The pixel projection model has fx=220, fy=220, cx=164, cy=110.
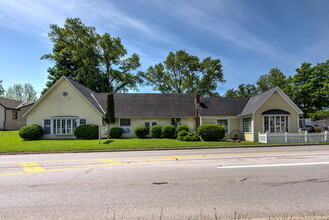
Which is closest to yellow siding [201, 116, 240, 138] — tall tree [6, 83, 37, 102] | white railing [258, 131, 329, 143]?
white railing [258, 131, 329, 143]

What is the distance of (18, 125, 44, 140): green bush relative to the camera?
74.0 ft

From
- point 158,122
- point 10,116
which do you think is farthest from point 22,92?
point 158,122

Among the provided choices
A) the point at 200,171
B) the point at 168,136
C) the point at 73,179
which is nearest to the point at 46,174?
the point at 73,179

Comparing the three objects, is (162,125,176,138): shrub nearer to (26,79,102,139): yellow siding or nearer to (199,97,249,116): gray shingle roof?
(199,97,249,116): gray shingle roof

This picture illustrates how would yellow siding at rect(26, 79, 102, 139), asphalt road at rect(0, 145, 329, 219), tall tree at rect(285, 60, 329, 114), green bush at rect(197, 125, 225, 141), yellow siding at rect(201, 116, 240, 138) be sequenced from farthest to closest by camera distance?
tall tree at rect(285, 60, 329, 114)
yellow siding at rect(201, 116, 240, 138)
yellow siding at rect(26, 79, 102, 139)
green bush at rect(197, 125, 225, 141)
asphalt road at rect(0, 145, 329, 219)

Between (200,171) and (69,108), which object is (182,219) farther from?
(69,108)

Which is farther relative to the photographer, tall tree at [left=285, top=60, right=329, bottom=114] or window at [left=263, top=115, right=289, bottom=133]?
tall tree at [left=285, top=60, right=329, bottom=114]

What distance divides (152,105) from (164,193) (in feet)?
76.1

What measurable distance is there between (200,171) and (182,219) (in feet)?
12.3

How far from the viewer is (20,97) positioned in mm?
78750

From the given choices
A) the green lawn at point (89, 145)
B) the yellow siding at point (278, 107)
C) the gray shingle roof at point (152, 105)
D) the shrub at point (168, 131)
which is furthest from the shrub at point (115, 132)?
the yellow siding at point (278, 107)

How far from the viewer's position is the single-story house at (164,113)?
74.6 feet

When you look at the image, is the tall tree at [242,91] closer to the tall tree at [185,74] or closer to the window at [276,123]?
the tall tree at [185,74]

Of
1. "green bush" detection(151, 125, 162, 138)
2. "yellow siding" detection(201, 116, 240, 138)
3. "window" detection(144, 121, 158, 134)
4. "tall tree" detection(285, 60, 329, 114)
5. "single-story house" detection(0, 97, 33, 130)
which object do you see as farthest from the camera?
"tall tree" detection(285, 60, 329, 114)
